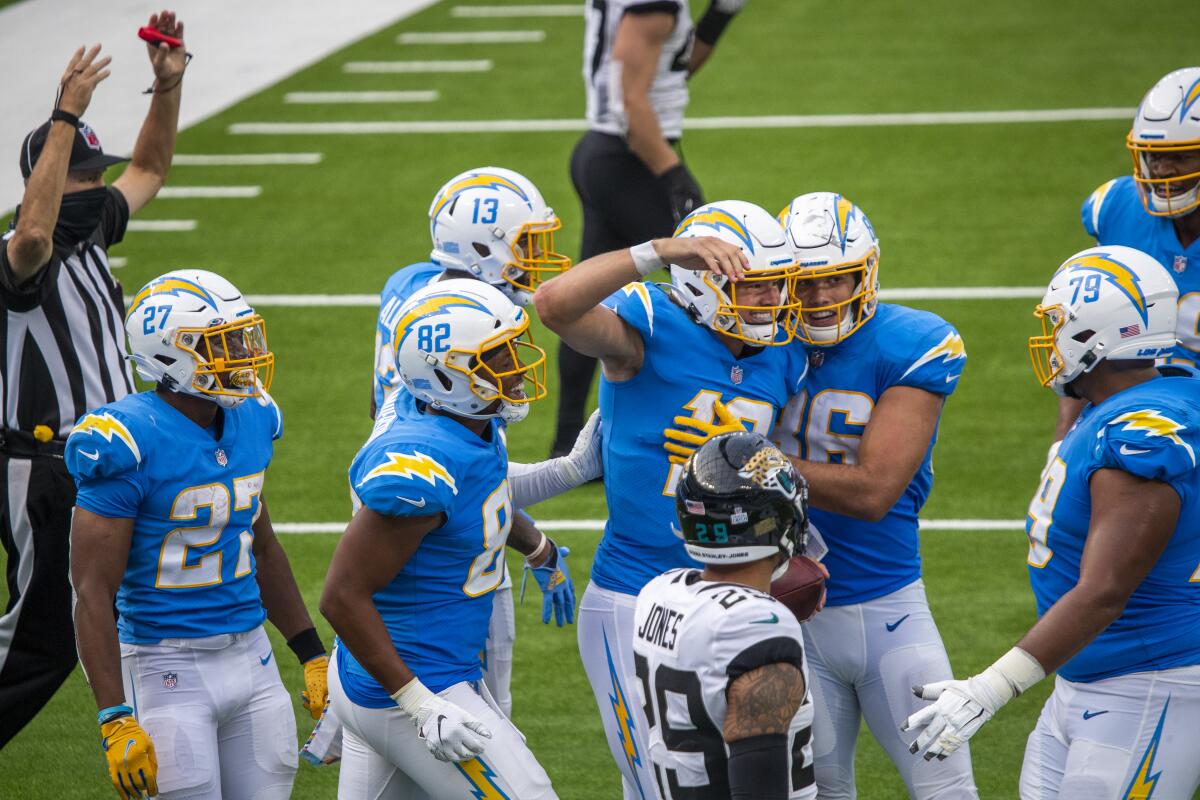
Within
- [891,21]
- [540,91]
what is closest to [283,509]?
[540,91]

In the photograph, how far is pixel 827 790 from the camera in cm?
432

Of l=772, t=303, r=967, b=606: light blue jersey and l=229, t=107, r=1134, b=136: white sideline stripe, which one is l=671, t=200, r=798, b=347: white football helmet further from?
l=229, t=107, r=1134, b=136: white sideline stripe

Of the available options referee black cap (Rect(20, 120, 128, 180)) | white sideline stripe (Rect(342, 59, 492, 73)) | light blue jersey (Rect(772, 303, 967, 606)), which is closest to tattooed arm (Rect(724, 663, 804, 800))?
light blue jersey (Rect(772, 303, 967, 606))

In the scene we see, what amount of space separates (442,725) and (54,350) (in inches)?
85.8

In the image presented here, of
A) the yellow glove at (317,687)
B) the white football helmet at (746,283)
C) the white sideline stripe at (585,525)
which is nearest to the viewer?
the white football helmet at (746,283)

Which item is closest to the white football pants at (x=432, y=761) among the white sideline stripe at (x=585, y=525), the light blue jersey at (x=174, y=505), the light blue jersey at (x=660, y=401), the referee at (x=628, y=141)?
the light blue jersey at (x=174, y=505)

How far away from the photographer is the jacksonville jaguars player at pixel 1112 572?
3.62 m

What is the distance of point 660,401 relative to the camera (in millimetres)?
4160

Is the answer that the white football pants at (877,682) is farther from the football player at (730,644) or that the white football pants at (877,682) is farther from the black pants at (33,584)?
the black pants at (33,584)

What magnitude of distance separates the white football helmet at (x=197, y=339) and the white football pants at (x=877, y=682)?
70.5 inches

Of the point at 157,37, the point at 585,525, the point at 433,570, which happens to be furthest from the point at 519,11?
the point at 433,570

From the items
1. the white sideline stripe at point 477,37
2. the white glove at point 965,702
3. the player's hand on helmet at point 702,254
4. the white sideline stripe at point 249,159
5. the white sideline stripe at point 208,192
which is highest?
the player's hand on helmet at point 702,254

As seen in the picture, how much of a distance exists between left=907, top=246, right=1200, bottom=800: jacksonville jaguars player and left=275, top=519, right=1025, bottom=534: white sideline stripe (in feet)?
10.1

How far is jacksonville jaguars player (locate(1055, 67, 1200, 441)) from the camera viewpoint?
4.99 meters
